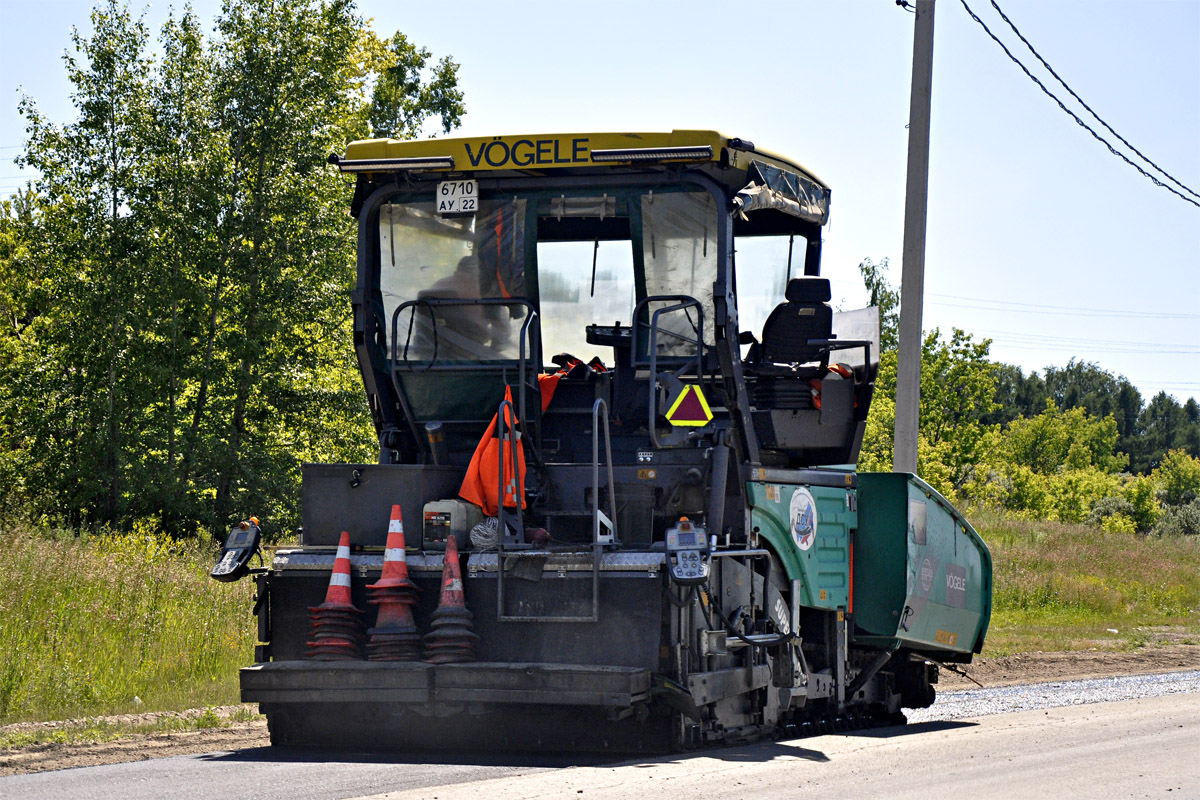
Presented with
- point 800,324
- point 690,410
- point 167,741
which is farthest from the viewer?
point 800,324

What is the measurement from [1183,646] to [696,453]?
1388 cm

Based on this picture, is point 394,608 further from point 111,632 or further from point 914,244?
point 914,244

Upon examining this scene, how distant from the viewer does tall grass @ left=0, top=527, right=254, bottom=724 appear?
34.1 feet

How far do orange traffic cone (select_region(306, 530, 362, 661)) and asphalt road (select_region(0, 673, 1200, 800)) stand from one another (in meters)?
0.60

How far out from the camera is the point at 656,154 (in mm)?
8266

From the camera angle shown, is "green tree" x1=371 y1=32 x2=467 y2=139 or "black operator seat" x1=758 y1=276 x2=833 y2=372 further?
"green tree" x1=371 y1=32 x2=467 y2=139

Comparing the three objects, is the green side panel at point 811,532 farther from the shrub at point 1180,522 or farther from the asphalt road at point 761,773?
the shrub at point 1180,522

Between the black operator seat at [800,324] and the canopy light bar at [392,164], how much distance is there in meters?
2.30

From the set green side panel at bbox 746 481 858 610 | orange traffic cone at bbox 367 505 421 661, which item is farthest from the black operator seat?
orange traffic cone at bbox 367 505 421 661

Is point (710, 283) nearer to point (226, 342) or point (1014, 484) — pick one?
point (226, 342)

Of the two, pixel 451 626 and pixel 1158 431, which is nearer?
pixel 451 626

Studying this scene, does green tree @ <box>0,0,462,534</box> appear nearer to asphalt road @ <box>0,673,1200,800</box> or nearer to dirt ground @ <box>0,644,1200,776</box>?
dirt ground @ <box>0,644,1200,776</box>

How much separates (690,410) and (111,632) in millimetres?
6761

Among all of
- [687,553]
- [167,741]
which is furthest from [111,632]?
[687,553]
